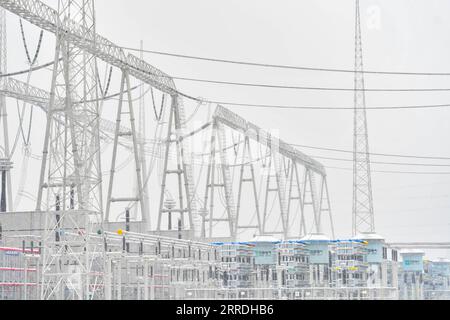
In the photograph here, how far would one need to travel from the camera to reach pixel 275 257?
44.0m

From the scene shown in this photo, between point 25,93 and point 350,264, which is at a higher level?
point 25,93

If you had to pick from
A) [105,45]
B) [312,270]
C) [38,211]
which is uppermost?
[105,45]

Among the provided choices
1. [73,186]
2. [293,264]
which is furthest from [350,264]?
[73,186]

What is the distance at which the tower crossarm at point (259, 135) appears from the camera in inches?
Answer: 2203

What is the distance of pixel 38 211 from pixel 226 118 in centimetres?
2294

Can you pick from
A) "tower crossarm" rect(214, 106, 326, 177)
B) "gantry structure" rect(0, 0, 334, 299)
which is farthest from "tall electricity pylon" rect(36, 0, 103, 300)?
"tower crossarm" rect(214, 106, 326, 177)

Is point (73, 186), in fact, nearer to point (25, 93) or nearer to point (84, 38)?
point (84, 38)

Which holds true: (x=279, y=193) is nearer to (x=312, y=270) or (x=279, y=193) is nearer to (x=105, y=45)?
(x=312, y=270)

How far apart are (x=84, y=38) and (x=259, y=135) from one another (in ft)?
106

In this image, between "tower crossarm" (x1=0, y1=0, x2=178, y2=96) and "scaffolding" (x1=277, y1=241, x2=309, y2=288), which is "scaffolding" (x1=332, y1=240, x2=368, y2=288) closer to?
"scaffolding" (x1=277, y1=241, x2=309, y2=288)

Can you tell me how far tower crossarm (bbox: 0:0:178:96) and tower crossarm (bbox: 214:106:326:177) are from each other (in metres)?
11.2

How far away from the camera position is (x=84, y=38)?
30.6 meters

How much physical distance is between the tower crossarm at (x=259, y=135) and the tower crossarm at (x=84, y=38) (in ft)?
36.8
